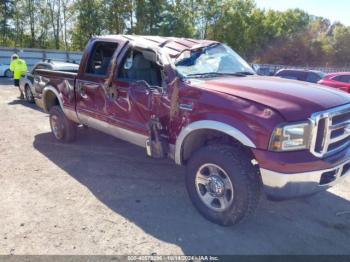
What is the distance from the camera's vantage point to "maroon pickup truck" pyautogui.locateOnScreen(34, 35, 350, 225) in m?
3.00

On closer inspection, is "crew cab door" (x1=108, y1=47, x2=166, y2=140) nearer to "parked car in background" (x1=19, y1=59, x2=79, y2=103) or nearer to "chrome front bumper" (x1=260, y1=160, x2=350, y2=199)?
"chrome front bumper" (x1=260, y1=160, x2=350, y2=199)

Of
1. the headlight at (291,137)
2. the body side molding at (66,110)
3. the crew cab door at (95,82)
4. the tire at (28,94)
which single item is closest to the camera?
the headlight at (291,137)

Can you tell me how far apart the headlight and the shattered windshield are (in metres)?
1.39

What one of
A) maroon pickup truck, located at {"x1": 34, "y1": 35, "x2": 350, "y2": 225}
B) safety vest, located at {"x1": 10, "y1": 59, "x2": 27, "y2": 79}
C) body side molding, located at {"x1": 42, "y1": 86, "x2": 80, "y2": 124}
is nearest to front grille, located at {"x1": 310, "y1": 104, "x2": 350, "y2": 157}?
maroon pickup truck, located at {"x1": 34, "y1": 35, "x2": 350, "y2": 225}

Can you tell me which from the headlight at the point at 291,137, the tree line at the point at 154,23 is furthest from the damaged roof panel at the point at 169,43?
the tree line at the point at 154,23

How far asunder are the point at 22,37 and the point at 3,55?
20.4 metres

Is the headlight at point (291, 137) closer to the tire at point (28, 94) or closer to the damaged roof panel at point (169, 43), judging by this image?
the damaged roof panel at point (169, 43)

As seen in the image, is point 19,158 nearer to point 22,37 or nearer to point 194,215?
point 194,215

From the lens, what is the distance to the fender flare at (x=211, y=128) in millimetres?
3107

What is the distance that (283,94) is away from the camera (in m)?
3.29

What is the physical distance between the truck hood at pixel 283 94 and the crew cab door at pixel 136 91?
0.63 m

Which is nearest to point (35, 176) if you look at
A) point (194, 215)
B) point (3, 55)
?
point (194, 215)

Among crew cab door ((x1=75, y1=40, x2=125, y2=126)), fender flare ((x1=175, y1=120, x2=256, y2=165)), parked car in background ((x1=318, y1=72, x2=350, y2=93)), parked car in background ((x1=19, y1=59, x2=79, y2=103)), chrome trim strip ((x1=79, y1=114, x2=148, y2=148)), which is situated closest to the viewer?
fender flare ((x1=175, y1=120, x2=256, y2=165))

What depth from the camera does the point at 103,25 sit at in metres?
43.4
